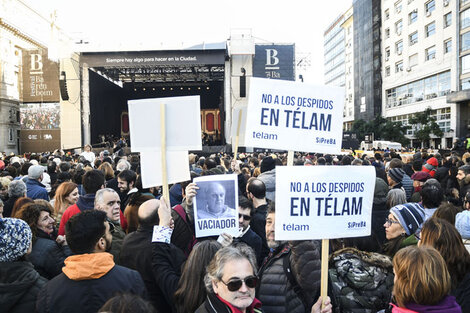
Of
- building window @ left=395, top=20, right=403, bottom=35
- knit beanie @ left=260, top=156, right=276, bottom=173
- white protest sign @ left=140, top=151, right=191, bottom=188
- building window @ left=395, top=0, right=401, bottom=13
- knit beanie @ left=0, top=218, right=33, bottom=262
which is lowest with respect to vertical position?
knit beanie @ left=0, top=218, right=33, bottom=262

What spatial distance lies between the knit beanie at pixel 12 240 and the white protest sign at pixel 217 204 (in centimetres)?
132

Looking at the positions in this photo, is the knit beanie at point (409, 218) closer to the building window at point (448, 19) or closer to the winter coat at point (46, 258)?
the winter coat at point (46, 258)

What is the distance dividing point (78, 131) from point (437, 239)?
968 inches

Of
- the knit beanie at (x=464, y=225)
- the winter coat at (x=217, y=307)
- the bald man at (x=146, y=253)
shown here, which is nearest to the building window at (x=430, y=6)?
the knit beanie at (x=464, y=225)

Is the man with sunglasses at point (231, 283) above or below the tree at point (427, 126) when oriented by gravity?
below

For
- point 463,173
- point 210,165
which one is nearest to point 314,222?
point 210,165

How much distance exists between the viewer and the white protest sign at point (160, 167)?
3566 millimetres

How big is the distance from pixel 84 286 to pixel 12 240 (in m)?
0.59

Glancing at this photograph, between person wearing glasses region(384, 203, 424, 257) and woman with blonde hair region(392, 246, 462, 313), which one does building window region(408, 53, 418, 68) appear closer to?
person wearing glasses region(384, 203, 424, 257)

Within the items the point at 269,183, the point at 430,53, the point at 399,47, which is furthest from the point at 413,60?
the point at 269,183

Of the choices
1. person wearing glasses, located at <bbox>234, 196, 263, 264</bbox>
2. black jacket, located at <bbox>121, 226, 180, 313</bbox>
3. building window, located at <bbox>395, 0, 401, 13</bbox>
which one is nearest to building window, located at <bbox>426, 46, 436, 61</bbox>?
building window, located at <bbox>395, 0, 401, 13</bbox>

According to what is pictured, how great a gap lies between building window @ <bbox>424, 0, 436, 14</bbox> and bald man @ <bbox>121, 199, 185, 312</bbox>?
4736 centimetres

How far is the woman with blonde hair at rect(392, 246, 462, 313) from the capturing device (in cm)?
218

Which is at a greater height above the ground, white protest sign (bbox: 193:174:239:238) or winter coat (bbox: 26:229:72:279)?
white protest sign (bbox: 193:174:239:238)
